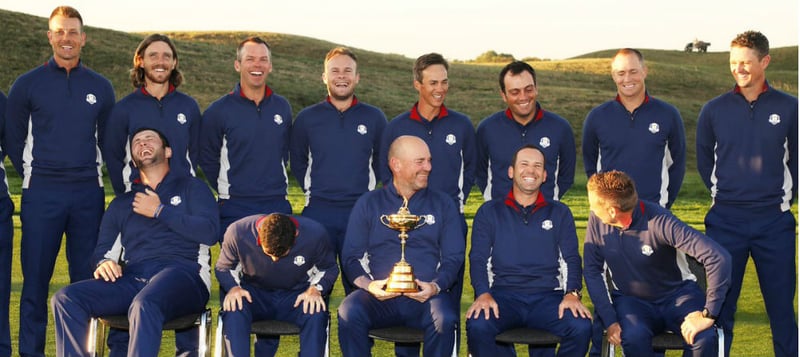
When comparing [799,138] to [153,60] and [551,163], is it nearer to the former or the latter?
[551,163]

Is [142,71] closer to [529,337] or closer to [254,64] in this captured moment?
[254,64]

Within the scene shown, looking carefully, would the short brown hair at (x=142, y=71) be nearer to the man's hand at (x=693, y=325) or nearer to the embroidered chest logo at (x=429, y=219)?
the embroidered chest logo at (x=429, y=219)

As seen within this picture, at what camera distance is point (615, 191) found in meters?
5.75

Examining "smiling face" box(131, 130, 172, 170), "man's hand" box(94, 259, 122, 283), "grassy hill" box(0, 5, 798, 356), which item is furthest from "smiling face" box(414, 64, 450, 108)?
"grassy hill" box(0, 5, 798, 356)

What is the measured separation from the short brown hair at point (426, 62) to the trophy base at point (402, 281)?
1695 millimetres

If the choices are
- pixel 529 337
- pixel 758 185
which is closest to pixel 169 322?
A: pixel 529 337

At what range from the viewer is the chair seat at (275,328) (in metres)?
5.77

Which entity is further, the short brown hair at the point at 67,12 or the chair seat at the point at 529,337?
the short brown hair at the point at 67,12

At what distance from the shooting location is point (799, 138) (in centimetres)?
662

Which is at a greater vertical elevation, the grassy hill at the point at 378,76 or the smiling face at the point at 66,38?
the smiling face at the point at 66,38

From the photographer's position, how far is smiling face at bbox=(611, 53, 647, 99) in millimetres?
6879

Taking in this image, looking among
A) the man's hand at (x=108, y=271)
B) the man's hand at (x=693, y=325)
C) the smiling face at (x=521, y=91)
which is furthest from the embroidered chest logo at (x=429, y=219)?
the man's hand at (x=108, y=271)

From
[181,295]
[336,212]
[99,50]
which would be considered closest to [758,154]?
[336,212]

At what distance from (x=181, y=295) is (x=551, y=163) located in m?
2.62
